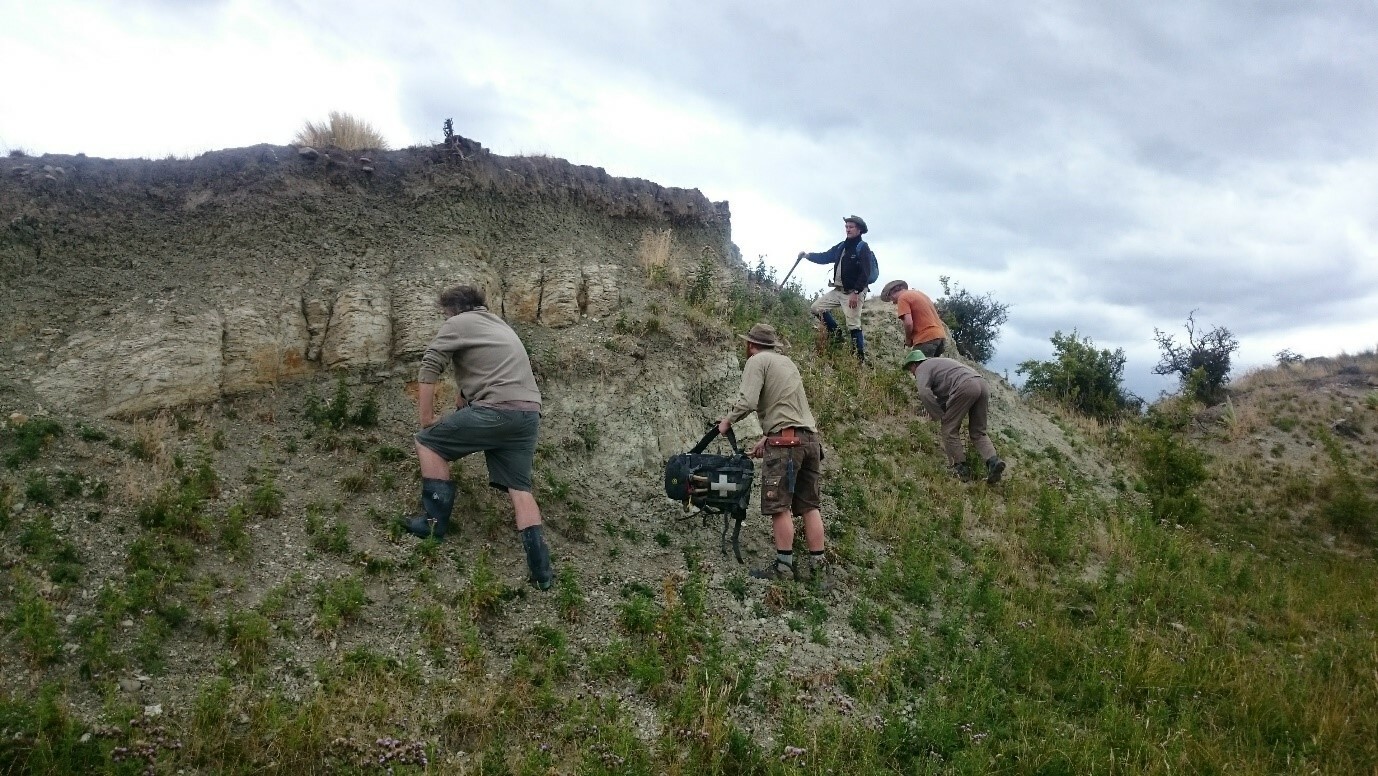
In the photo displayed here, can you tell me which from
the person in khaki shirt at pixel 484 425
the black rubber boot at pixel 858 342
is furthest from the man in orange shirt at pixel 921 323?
the person in khaki shirt at pixel 484 425

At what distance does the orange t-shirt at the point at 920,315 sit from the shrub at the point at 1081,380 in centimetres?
509

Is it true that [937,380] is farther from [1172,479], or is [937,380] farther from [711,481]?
[711,481]

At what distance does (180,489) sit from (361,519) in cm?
132

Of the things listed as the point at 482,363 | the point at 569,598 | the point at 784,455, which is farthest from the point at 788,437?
the point at 482,363

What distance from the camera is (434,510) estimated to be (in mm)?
6168

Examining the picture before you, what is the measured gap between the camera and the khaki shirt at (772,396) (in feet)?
22.4

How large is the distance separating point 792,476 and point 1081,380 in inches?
452

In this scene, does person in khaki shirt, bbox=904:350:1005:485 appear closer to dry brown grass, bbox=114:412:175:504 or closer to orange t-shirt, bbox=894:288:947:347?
orange t-shirt, bbox=894:288:947:347

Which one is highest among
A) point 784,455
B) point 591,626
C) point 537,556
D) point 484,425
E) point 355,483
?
point 484,425

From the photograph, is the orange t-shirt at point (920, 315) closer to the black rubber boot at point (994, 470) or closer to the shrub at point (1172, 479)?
the black rubber boot at point (994, 470)

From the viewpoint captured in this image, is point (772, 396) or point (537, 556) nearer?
point (537, 556)

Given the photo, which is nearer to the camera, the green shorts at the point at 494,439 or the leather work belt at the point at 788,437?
the green shorts at the point at 494,439

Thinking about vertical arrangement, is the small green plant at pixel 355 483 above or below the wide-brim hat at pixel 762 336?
below

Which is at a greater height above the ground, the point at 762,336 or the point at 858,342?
the point at 858,342
